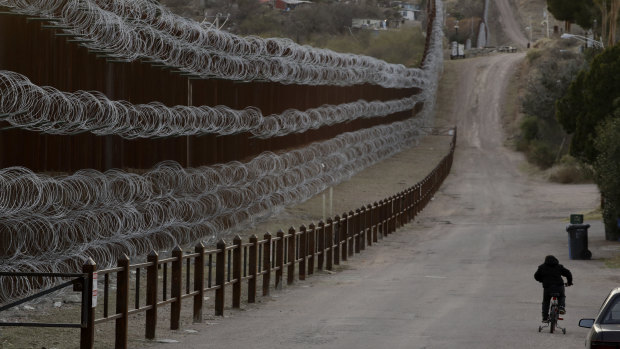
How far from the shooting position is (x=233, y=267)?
16.9 meters

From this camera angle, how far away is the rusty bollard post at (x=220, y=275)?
15523mm

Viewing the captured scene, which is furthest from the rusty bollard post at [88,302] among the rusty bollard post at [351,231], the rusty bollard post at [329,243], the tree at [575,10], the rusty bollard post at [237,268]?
the tree at [575,10]

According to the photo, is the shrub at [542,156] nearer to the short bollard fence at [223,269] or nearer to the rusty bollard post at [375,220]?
the short bollard fence at [223,269]

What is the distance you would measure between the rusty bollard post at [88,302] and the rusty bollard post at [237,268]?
5347 millimetres

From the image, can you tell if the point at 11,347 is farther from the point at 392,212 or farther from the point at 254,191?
the point at 392,212

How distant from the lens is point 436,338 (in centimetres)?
1372

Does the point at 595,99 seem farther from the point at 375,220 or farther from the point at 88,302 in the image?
the point at 88,302

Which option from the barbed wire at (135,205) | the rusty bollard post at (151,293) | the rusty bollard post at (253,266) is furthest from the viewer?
the rusty bollard post at (253,266)

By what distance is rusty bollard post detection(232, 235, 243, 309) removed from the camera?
16.6 m

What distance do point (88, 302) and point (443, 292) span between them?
9.85m

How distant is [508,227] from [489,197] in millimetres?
13047

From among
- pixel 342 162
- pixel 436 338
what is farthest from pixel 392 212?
pixel 436 338

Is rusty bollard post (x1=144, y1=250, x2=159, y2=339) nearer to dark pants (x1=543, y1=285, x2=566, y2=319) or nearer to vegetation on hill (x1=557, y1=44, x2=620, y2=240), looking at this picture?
dark pants (x1=543, y1=285, x2=566, y2=319)

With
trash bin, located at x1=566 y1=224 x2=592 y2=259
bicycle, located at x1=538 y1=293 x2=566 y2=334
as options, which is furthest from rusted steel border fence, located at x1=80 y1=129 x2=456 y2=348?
trash bin, located at x1=566 y1=224 x2=592 y2=259
